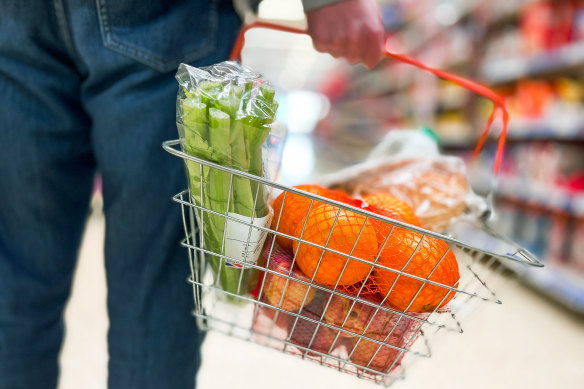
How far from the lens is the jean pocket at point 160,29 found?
683 mm

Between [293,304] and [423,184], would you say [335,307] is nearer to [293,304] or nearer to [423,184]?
[293,304]

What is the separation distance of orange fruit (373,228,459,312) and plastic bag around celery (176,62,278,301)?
0.18 m

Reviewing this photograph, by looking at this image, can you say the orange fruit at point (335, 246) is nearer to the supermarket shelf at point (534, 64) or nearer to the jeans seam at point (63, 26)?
the jeans seam at point (63, 26)

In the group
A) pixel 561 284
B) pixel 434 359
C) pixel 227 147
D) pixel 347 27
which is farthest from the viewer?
pixel 561 284

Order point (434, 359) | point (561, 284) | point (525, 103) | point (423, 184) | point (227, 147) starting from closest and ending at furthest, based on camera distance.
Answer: point (227, 147), point (423, 184), point (434, 359), point (561, 284), point (525, 103)

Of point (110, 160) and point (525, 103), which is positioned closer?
point (110, 160)

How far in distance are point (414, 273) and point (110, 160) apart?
518 millimetres

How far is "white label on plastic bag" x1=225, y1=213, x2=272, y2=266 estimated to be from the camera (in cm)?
60

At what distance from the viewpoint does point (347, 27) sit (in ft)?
2.26

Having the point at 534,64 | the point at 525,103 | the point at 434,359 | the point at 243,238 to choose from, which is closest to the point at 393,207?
the point at 243,238

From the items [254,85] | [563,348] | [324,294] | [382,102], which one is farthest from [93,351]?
[382,102]

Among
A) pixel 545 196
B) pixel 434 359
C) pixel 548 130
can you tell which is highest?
pixel 548 130

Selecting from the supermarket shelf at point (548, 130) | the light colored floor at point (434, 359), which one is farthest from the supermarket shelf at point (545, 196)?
the light colored floor at point (434, 359)

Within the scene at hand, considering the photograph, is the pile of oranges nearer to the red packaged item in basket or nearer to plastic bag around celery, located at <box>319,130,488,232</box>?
the red packaged item in basket
